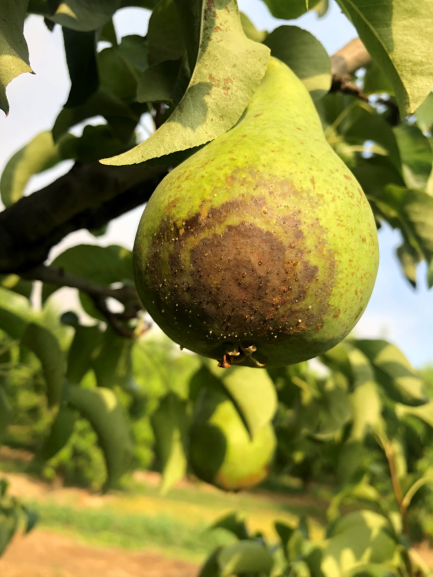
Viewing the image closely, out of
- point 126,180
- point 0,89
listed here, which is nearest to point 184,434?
point 126,180

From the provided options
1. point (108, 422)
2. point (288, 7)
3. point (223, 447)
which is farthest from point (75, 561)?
point (288, 7)

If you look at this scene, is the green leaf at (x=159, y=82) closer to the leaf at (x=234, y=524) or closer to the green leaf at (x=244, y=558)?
the green leaf at (x=244, y=558)

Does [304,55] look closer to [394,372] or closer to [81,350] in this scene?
[394,372]

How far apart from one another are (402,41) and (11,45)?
1.52ft

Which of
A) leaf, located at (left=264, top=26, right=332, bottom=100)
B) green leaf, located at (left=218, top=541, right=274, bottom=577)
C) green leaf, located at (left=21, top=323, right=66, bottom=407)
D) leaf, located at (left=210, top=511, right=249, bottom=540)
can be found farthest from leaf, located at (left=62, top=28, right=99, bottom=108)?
leaf, located at (left=210, top=511, right=249, bottom=540)

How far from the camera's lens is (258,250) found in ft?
1.87

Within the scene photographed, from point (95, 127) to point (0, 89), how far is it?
740mm

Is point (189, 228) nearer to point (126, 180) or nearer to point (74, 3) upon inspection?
point (74, 3)

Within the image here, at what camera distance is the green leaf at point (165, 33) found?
0.85 meters

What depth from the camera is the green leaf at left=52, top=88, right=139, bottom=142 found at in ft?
3.76

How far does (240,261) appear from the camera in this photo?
570 millimetres

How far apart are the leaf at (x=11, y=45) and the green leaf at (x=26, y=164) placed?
3.12 feet

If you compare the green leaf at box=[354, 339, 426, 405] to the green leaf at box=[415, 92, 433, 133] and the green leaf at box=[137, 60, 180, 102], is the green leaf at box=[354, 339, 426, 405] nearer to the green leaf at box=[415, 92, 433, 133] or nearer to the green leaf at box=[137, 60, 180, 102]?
the green leaf at box=[415, 92, 433, 133]

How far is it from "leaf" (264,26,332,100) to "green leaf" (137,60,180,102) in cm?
22
